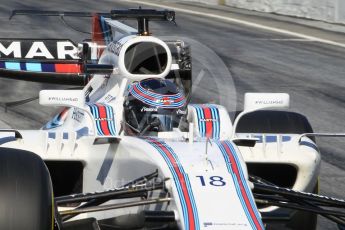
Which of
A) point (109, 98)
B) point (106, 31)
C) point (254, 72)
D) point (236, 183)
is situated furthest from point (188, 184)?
point (254, 72)

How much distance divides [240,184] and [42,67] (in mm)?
5408

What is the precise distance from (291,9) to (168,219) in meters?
20.7

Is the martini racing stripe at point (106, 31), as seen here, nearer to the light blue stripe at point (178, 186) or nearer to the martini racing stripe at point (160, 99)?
the martini racing stripe at point (160, 99)

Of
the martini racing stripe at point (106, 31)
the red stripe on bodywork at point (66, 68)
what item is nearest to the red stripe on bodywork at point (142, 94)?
the martini racing stripe at point (106, 31)

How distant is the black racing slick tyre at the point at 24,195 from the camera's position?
6.57 meters

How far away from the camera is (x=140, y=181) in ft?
24.0

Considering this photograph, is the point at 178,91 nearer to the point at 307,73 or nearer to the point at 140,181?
the point at 140,181

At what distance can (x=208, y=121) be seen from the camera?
902cm

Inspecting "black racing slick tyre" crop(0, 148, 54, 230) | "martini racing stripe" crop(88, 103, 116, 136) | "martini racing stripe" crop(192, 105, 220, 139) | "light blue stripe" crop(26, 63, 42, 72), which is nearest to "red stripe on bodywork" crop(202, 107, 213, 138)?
"martini racing stripe" crop(192, 105, 220, 139)

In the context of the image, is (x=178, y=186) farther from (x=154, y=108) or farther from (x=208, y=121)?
(x=208, y=121)

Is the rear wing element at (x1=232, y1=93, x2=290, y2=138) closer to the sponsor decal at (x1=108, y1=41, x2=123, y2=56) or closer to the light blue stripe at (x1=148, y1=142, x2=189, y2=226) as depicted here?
the light blue stripe at (x1=148, y1=142, x2=189, y2=226)

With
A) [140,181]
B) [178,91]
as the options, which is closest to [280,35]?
[178,91]

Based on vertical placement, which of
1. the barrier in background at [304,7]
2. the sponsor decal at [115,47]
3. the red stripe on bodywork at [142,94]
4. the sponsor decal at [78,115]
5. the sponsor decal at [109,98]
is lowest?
the barrier in background at [304,7]

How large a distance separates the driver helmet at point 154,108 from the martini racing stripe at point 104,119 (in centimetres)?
Result: 26
